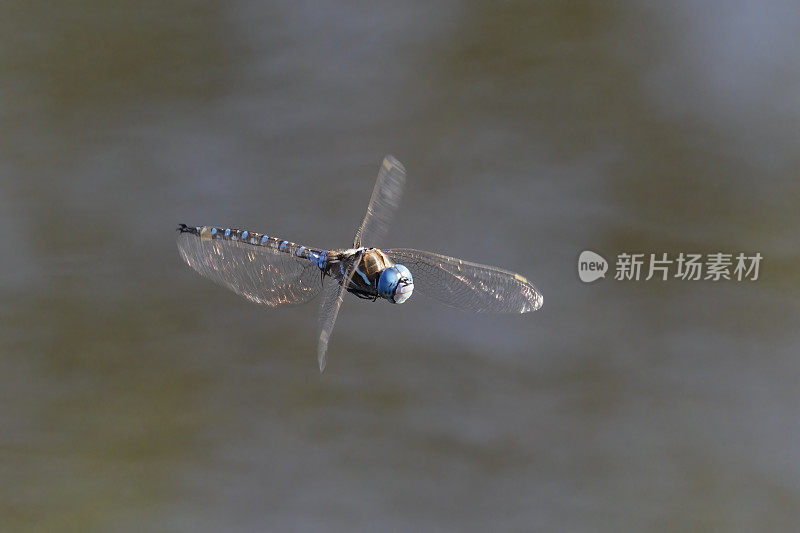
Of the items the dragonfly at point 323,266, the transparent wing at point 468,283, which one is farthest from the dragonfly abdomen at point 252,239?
the transparent wing at point 468,283

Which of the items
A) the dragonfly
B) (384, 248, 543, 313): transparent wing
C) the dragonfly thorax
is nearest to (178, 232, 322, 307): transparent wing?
the dragonfly

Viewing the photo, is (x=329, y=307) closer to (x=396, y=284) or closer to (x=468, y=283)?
(x=396, y=284)

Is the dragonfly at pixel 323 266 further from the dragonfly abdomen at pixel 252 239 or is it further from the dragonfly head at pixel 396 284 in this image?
the dragonfly head at pixel 396 284

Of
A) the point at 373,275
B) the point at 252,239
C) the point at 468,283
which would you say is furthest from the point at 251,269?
the point at 468,283

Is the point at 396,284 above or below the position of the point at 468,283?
below

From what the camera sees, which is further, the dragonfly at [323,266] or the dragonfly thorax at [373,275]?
the dragonfly at [323,266]

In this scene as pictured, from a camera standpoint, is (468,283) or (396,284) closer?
(396,284)
